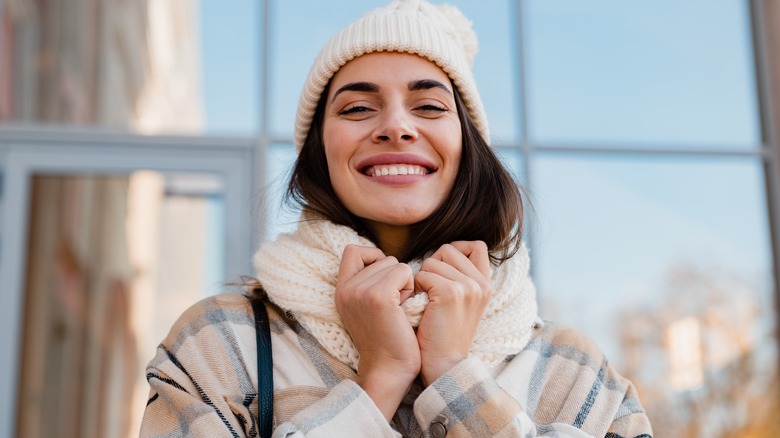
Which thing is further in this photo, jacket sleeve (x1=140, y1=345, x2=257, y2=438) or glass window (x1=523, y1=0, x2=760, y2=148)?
glass window (x1=523, y1=0, x2=760, y2=148)

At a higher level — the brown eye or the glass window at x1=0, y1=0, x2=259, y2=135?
the glass window at x1=0, y1=0, x2=259, y2=135

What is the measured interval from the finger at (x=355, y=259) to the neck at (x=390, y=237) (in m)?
0.13

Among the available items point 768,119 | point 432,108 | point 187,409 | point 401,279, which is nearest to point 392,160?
point 432,108

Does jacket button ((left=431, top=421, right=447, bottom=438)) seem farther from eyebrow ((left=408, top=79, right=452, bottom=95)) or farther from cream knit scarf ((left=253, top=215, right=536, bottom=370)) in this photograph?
eyebrow ((left=408, top=79, right=452, bottom=95))

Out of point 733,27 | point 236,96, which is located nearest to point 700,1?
point 733,27

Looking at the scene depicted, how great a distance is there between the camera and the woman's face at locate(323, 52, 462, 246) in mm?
1865

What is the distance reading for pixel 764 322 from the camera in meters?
5.27

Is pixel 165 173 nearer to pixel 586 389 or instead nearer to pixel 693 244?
pixel 693 244

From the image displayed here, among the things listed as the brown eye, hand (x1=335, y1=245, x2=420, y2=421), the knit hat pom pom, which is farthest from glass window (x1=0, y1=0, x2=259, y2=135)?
hand (x1=335, y1=245, x2=420, y2=421)

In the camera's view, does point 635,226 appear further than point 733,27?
No

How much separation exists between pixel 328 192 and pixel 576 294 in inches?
130

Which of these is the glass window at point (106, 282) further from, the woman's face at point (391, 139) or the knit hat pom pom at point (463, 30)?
the woman's face at point (391, 139)

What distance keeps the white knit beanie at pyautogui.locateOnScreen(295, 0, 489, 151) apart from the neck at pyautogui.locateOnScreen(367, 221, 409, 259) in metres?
0.27

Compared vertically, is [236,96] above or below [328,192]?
above
